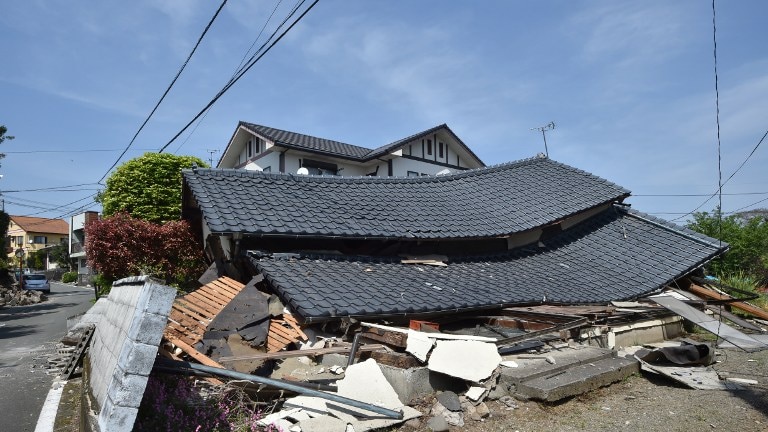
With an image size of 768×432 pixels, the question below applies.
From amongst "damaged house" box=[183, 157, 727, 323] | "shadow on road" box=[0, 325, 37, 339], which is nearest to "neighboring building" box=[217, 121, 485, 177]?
"damaged house" box=[183, 157, 727, 323]

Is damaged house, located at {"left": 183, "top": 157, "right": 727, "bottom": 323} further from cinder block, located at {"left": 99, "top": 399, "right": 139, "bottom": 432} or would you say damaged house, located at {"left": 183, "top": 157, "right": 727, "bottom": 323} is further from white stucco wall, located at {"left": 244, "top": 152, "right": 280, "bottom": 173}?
white stucco wall, located at {"left": 244, "top": 152, "right": 280, "bottom": 173}

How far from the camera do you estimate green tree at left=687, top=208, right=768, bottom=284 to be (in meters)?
20.2

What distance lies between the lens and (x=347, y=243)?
33.9 feet

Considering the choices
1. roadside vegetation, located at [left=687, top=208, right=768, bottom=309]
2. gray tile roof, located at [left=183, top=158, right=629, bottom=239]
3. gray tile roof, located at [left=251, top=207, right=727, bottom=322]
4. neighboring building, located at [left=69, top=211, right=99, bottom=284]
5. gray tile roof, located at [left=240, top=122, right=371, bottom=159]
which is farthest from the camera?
neighboring building, located at [left=69, top=211, right=99, bottom=284]

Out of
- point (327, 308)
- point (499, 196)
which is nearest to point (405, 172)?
point (499, 196)

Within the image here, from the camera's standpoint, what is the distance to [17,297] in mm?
28438

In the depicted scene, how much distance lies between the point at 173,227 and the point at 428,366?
9076mm

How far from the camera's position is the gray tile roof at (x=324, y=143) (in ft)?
69.3

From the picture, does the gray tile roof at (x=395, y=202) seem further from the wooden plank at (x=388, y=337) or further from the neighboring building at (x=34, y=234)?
the neighboring building at (x=34, y=234)

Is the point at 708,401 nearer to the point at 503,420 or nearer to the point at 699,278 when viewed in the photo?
the point at 503,420

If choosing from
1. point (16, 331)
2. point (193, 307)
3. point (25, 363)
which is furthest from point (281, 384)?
point (16, 331)

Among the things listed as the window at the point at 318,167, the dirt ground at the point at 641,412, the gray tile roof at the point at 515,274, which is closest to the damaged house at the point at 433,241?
the gray tile roof at the point at 515,274

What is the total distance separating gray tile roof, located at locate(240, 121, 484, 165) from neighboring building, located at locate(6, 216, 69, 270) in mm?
51259

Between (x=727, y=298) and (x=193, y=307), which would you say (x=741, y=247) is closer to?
(x=727, y=298)
